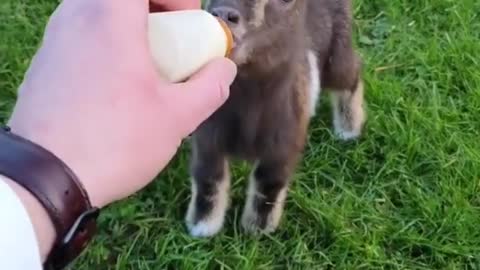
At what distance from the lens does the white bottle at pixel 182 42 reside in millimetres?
1290

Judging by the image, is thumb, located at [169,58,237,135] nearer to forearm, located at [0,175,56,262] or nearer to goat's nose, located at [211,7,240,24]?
forearm, located at [0,175,56,262]

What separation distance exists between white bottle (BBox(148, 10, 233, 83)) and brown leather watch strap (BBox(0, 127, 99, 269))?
0.88ft

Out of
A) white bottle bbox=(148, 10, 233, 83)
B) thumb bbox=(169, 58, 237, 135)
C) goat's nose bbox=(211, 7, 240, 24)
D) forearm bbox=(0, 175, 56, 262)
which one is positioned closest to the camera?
forearm bbox=(0, 175, 56, 262)

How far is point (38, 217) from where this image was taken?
3.37 feet

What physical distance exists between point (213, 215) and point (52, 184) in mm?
1660

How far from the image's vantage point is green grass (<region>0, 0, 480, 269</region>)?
2.64 m

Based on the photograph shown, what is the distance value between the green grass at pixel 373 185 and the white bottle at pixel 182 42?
1.24 m

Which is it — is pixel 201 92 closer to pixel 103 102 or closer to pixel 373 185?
pixel 103 102

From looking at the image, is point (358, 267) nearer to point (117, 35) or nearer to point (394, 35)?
point (394, 35)

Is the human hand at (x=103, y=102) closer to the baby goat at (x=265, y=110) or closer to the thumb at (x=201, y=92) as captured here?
the thumb at (x=201, y=92)

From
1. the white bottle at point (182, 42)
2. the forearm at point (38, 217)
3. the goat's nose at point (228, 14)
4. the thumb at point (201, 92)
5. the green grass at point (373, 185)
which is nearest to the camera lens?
the forearm at point (38, 217)

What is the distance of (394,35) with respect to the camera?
3.29 m

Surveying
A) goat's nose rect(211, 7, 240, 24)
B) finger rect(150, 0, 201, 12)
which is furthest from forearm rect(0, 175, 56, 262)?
goat's nose rect(211, 7, 240, 24)

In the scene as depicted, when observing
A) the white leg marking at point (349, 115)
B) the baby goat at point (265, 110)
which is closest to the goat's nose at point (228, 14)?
the baby goat at point (265, 110)
